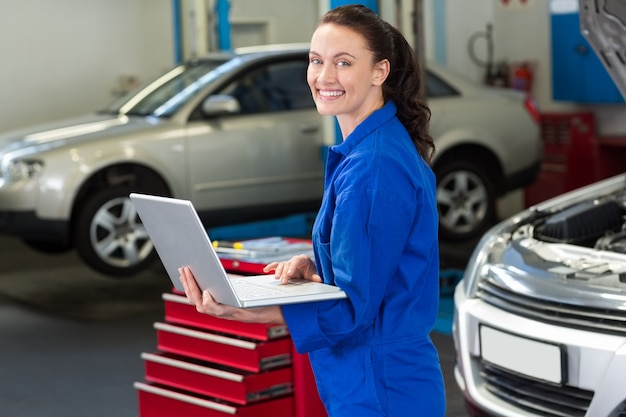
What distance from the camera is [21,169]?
277 inches

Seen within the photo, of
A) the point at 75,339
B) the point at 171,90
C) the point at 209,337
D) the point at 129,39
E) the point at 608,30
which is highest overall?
the point at 129,39

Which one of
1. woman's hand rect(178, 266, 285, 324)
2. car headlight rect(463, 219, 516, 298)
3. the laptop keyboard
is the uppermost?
the laptop keyboard

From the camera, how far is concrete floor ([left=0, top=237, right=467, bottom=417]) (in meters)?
4.77

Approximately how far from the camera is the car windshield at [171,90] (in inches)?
296

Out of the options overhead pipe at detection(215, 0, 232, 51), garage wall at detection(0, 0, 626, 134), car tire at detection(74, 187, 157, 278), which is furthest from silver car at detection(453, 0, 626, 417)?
garage wall at detection(0, 0, 626, 134)

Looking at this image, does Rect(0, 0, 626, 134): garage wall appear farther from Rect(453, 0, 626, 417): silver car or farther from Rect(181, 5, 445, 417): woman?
Rect(181, 5, 445, 417): woman

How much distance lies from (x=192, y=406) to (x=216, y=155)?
3903mm

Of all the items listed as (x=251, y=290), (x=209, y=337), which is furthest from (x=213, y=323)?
(x=251, y=290)

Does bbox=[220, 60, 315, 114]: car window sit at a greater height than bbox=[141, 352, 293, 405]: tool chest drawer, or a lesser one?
greater

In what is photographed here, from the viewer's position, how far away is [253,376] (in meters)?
3.39

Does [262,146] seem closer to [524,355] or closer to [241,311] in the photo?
[524,355]

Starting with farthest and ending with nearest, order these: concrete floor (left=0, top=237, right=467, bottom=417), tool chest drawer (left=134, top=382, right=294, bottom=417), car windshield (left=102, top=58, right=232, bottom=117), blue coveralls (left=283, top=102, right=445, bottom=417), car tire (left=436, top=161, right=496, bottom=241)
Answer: car tire (left=436, top=161, right=496, bottom=241) → car windshield (left=102, top=58, right=232, bottom=117) → concrete floor (left=0, top=237, right=467, bottom=417) → tool chest drawer (left=134, top=382, right=294, bottom=417) → blue coveralls (left=283, top=102, right=445, bottom=417)

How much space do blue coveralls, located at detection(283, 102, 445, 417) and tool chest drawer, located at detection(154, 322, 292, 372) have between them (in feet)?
4.05

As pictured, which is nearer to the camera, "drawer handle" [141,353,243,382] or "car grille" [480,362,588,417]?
"car grille" [480,362,588,417]
